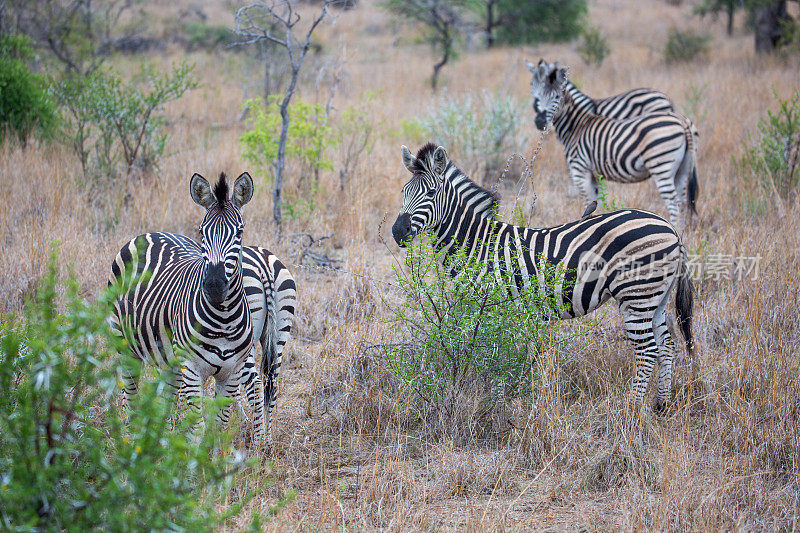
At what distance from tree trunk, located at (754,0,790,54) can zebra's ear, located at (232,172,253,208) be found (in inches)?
654

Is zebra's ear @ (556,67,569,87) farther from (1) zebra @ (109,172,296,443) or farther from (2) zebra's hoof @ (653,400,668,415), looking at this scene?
(1) zebra @ (109,172,296,443)

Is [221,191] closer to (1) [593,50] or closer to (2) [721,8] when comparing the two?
(1) [593,50]

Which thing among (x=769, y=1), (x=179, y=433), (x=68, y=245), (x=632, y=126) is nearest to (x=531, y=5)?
(x=769, y=1)

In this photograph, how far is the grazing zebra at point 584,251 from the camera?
15.0ft

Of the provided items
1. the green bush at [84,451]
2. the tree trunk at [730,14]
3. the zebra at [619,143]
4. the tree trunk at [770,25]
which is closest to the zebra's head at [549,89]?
the zebra at [619,143]

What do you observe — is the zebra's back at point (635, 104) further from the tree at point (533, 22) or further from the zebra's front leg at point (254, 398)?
the tree at point (533, 22)

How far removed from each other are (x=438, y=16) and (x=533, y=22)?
635 centimetres

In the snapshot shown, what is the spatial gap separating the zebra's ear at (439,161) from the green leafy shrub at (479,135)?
430 centimetres

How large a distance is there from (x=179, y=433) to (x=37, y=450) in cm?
53

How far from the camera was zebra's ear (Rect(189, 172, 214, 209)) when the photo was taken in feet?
12.5

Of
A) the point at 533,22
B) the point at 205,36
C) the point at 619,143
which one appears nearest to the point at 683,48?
the point at 533,22

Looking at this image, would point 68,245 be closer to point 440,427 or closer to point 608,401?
point 440,427

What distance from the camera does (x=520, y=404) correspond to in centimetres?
445

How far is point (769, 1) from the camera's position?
16531mm
